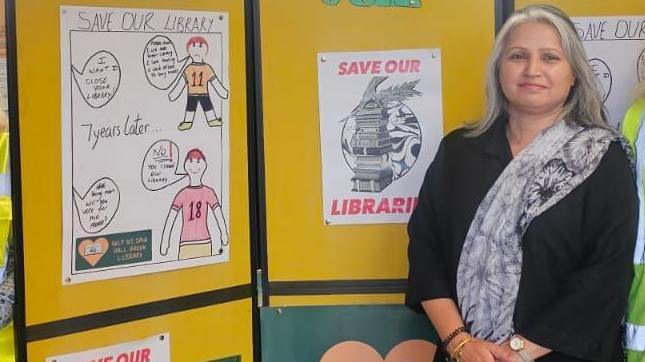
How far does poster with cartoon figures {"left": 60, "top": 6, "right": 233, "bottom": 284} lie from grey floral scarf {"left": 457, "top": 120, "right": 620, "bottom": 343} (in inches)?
32.1

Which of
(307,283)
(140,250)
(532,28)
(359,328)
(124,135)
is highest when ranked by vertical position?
(532,28)

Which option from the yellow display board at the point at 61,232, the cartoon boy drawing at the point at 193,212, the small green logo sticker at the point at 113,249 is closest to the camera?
the yellow display board at the point at 61,232

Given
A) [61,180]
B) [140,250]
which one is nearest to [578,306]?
[140,250]

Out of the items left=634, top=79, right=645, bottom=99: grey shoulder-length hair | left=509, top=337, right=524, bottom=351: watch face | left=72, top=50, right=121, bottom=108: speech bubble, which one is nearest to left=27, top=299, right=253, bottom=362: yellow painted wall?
left=72, top=50, right=121, bottom=108: speech bubble

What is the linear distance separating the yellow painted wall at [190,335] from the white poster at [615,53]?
1.34m

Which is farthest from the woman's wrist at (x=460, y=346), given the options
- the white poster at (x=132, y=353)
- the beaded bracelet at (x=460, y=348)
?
the white poster at (x=132, y=353)

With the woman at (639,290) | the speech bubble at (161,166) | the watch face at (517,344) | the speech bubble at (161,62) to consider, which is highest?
the speech bubble at (161,62)

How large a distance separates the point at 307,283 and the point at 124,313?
578 mm

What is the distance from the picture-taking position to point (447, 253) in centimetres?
194

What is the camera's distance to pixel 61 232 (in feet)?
6.50

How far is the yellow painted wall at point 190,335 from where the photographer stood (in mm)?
2016

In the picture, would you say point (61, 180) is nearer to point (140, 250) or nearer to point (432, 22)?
point (140, 250)

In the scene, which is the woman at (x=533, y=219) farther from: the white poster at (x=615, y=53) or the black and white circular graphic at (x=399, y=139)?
the white poster at (x=615, y=53)

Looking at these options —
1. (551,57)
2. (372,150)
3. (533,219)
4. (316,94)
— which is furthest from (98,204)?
(551,57)
